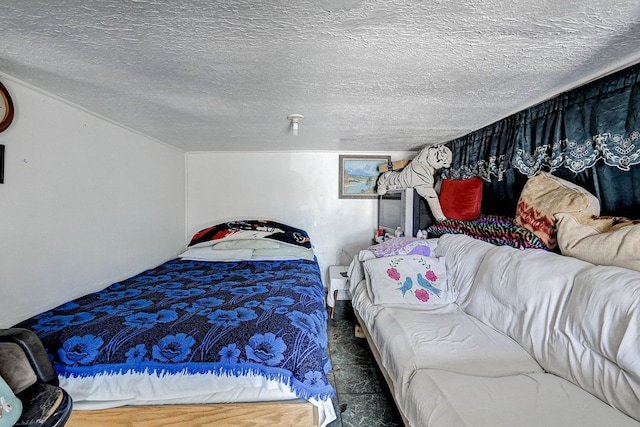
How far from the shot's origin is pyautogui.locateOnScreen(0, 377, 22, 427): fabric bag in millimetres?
820

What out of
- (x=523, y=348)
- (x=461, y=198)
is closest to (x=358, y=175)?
(x=461, y=198)

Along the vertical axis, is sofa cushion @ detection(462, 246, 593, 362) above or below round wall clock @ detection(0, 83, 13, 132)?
below

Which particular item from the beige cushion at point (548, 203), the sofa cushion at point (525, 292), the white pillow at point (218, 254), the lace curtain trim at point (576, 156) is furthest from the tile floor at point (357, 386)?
the lace curtain trim at point (576, 156)

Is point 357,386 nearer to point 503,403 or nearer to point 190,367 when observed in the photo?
point 503,403

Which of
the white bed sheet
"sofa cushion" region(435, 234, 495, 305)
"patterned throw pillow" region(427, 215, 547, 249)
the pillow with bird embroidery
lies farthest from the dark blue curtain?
the white bed sheet

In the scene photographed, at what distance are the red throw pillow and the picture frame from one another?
3.29ft

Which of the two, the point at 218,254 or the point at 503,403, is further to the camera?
the point at 218,254

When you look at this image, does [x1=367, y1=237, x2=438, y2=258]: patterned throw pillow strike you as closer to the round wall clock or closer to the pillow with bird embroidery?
the pillow with bird embroidery

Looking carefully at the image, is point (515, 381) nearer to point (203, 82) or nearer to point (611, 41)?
point (611, 41)

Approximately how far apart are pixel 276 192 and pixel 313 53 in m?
2.51

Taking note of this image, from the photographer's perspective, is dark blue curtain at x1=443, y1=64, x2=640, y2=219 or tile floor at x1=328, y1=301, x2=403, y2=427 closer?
dark blue curtain at x1=443, y1=64, x2=640, y2=219

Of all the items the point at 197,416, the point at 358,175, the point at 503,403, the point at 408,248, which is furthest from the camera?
the point at 358,175

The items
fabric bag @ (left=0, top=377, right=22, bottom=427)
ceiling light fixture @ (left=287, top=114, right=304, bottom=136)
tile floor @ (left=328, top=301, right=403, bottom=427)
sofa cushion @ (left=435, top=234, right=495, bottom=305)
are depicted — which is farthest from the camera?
ceiling light fixture @ (left=287, top=114, right=304, bottom=136)

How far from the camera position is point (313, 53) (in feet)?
4.09
